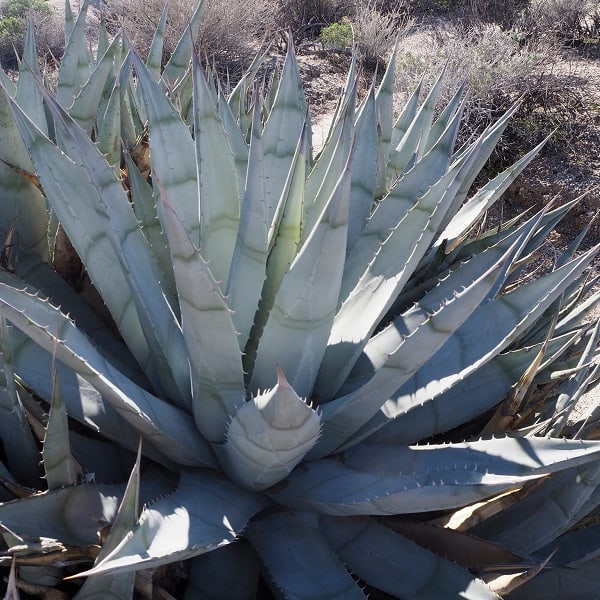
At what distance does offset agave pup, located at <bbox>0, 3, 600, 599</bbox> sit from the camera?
1.32m

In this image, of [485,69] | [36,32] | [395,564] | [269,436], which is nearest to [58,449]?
[269,436]

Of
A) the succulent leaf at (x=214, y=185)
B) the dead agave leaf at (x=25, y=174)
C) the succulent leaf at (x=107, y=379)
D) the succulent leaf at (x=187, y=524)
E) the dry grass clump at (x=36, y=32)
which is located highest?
the succulent leaf at (x=214, y=185)

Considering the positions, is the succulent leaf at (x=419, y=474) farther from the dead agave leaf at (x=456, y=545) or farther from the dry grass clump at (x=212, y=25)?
the dry grass clump at (x=212, y=25)

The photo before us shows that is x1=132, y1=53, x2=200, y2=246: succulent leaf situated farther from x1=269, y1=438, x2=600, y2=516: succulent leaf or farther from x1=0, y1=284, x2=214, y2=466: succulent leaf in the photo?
x1=269, y1=438, x2=600, y2=516: succulent leaf

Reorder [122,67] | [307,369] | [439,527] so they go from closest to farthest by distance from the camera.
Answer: [307,369]
[439,527]
[122,67]

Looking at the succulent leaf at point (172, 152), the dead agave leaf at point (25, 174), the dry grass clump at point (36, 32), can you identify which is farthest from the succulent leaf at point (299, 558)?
the dry grass clump at point (36, 32)

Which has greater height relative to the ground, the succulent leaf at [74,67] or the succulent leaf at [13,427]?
the succulent leaf at [74,67]

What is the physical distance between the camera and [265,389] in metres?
1.51

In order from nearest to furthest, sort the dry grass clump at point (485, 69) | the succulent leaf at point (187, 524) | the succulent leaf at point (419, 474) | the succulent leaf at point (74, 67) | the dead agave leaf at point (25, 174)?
the succulent leaf at point (187, 524) < the succulent leaf at point (419, 474) < the dead agave leaf at point (25, 174) < the succulent leaf at point (74, 67) < the dry grass clump at point (485, 69)

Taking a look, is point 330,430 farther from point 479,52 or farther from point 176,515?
point 479,52

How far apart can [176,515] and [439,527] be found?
65 centimetres

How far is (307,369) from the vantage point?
1.50 m

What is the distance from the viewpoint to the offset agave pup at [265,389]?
52.1 inches

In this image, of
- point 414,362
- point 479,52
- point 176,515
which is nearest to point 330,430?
point 414,362
